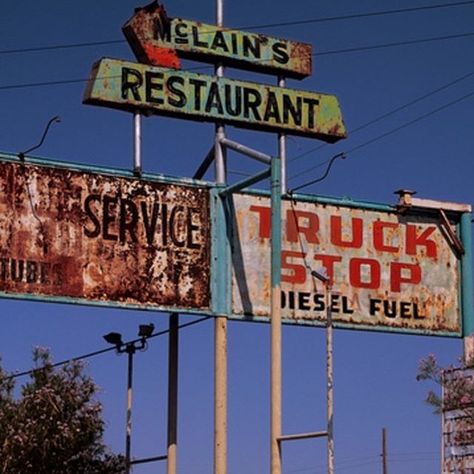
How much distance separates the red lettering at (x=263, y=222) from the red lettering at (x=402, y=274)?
10.9 feet

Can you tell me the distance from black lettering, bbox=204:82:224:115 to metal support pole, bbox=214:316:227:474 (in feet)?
15.8

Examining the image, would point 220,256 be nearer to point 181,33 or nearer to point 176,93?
point 176,93

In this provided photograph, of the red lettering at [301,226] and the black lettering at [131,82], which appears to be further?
the red lettering at [301,226]

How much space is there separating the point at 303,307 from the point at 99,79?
6.55 m

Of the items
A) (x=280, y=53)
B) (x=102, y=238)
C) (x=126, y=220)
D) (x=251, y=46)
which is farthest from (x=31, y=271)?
(x=280, y=53)

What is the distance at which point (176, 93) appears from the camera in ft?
107

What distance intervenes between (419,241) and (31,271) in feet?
31.2

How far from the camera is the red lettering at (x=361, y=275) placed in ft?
113

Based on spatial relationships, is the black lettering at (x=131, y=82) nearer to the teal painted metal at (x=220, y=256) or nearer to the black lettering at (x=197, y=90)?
the black lettering at (x=197, y=90)

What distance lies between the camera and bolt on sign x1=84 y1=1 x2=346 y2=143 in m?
32.1

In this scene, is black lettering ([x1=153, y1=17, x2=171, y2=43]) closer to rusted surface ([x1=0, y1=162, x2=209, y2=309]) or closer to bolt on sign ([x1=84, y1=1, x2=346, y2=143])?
bolt on sign ([x1=84, y1=1, x2=346, y2=143])

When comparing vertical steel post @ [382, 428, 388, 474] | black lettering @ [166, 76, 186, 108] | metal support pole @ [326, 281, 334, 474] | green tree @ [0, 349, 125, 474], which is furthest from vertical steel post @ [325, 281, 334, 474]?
vertical steel post @ [382, 428, 388, 474]

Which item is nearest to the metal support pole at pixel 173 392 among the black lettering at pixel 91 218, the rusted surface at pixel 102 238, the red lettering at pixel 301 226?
the rusted surface at pixel 102 238

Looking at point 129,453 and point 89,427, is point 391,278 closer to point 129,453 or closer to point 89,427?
point 129,453
